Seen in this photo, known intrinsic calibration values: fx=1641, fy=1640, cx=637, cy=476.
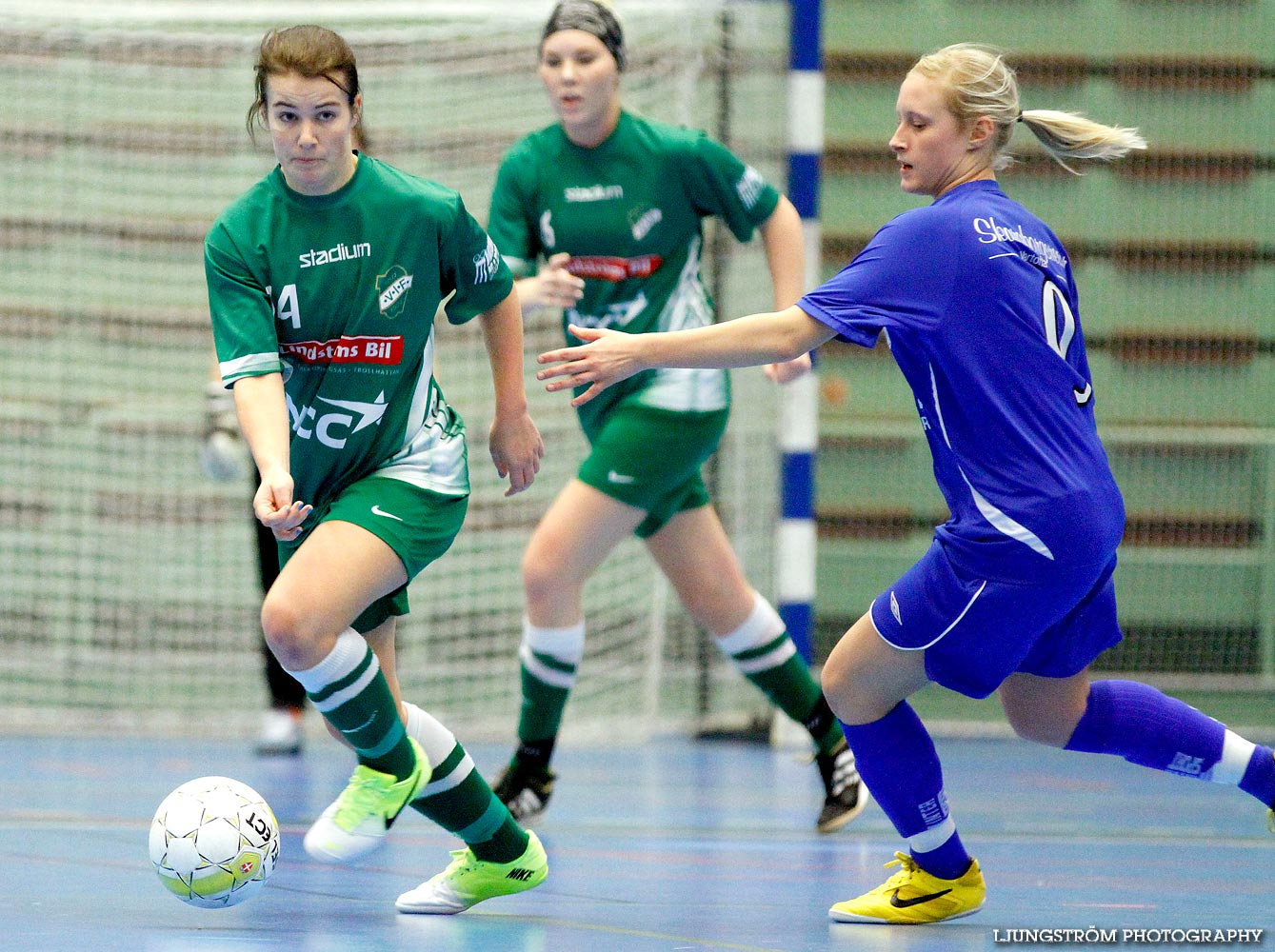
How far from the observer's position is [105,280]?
6.56m

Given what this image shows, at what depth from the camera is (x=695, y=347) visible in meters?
2.55

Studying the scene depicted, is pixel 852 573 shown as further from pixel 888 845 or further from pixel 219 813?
pixel 219 813

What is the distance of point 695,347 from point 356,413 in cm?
64

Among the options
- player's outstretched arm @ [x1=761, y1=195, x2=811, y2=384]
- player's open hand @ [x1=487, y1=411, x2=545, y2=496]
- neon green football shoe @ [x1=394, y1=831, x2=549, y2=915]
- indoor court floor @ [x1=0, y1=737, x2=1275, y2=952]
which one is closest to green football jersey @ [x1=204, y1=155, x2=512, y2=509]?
player's open hand @ [x1=487, y1=411, x2=545, y2=496]

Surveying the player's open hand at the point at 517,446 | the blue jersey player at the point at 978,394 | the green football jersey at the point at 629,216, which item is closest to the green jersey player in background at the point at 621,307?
the green football jersey at the point at 629,216

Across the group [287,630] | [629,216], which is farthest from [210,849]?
[629,216]

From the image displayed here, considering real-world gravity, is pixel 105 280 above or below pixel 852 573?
above

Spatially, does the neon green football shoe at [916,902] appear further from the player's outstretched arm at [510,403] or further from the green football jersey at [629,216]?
the green football jersey at [629,216]

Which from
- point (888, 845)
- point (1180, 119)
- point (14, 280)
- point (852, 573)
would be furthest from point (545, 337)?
point (888, 845)

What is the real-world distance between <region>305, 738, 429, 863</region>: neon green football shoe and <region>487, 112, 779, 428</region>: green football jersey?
1.50 m

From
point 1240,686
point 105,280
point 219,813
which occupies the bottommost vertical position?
point 1240,686

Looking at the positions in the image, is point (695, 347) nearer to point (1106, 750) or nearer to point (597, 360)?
point (597, 360)

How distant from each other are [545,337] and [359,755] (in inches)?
147

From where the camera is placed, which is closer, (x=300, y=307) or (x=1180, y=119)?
(x=300, y=307)
